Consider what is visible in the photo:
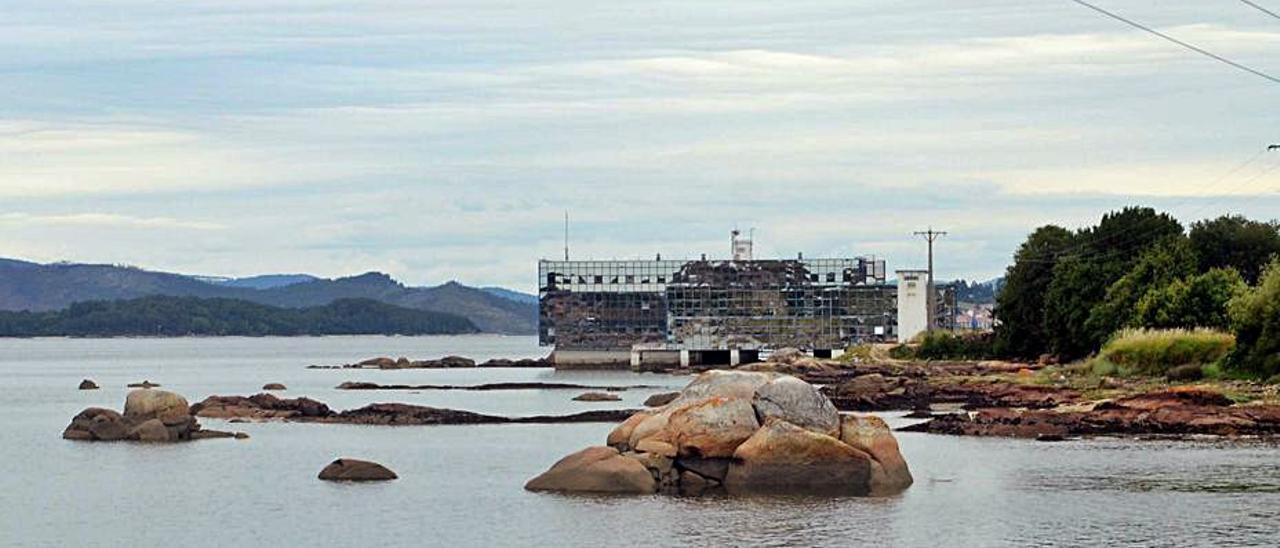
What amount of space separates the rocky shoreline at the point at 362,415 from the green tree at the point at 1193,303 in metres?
28.9

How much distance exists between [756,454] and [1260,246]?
77639mm

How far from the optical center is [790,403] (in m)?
51.3

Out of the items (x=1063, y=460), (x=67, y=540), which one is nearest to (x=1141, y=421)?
(x=1063, y=460)

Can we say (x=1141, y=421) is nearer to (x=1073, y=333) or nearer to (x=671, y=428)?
(x=671, y=428)

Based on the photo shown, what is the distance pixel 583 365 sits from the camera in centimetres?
19225

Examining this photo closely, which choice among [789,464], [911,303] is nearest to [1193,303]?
[789,464]

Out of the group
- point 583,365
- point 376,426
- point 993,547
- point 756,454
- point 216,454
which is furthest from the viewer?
point 583,365

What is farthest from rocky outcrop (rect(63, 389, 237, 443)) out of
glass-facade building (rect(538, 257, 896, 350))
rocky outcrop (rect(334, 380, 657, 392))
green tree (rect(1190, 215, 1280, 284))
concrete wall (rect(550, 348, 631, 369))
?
concrete wall (rect(550, 348, 631, 369))

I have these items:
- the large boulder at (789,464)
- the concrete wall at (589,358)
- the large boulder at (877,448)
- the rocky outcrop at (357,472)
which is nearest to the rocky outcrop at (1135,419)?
the large boulder at (877,448)

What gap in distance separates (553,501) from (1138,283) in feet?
230

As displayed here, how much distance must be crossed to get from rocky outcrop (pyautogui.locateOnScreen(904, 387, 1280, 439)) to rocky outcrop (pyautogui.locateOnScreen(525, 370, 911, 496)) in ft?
65.0

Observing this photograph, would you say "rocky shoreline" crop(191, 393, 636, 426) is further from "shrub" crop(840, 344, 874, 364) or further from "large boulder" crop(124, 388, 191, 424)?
"shrub" crop(840, 344, 874, 364)

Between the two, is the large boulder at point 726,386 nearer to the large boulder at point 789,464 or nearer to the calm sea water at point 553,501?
the large boulder at point 789,464

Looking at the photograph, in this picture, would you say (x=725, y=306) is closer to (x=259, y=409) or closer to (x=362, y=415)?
(x=259, y=409)
